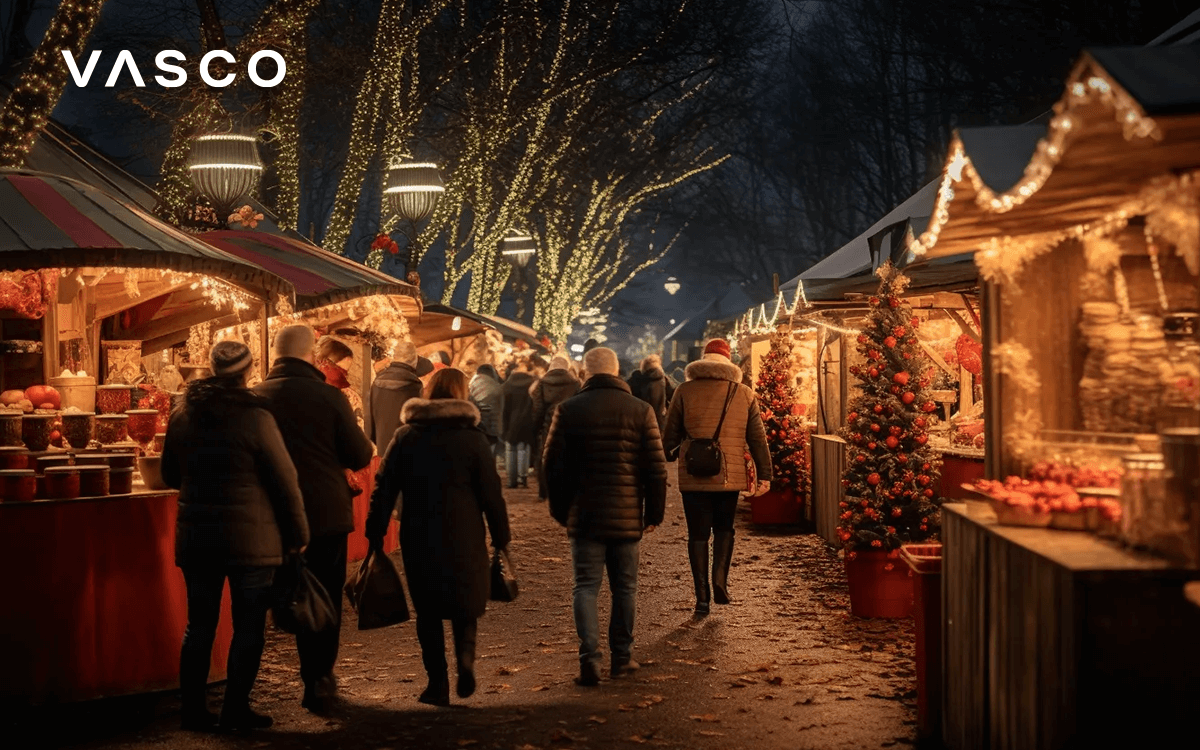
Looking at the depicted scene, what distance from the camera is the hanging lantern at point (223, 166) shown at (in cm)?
1641

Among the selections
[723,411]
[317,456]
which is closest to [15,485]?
[317,456]

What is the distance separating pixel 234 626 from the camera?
22.4 feet

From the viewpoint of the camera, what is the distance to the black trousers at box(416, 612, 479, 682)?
7.21 meters

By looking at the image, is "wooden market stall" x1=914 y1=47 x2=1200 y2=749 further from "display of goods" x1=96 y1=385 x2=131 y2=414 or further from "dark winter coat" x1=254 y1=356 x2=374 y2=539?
"display of goods" x1=96 y1=385 x2=131 y2=414

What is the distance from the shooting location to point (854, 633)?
30.9 feet

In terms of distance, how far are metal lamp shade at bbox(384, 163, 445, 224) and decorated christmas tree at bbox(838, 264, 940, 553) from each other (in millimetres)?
9073

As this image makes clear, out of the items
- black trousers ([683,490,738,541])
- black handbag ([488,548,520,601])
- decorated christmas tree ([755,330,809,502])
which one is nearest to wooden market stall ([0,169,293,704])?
black handbag ([488,548,520,601])

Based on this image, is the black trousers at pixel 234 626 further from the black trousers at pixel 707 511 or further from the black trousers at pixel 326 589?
the black trousers at pixel 707 511

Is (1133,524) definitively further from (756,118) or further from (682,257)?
(682,257)

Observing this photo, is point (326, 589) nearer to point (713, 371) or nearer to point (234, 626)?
point (234, 626)

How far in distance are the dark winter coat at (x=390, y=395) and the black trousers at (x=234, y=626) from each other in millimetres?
6564

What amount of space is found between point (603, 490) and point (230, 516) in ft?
7.39

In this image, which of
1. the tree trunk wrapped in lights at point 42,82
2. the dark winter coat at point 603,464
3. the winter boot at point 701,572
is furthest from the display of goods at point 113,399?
the tree trunk wrapped in lights at point 42,82

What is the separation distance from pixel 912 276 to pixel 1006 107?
16.2 metres
